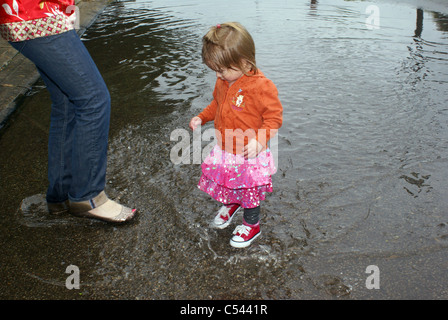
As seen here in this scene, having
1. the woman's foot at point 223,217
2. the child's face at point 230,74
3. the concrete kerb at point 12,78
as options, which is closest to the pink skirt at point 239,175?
the woman's foot at point 223,217

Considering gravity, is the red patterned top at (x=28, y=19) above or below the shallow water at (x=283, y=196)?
above

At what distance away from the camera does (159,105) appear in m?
4.38

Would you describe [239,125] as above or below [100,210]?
above

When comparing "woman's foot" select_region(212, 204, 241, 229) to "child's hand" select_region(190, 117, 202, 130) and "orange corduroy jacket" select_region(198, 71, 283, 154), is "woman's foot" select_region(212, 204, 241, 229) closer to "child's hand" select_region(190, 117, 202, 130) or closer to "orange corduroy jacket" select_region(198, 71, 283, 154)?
"orange corduroy jacket" select_region(198, 71, 283, 154)

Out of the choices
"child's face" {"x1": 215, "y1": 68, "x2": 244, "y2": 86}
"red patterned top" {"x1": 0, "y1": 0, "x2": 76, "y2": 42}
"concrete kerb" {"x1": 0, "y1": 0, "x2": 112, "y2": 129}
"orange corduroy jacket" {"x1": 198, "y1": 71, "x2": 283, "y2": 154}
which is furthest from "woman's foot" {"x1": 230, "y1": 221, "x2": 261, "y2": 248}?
"concrete kerb" {"x1": 0, "y1": 0, "x2": 112, "y2": 129}

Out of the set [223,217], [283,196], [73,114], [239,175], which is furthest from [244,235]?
[73,114]

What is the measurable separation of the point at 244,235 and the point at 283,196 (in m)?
0.58

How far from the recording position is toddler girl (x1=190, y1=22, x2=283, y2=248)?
208 centimetres

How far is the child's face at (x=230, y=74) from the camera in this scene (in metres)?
2.14

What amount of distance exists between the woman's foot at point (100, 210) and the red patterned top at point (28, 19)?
3.36 ft

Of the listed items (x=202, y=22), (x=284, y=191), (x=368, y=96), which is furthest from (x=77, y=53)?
(x=202, y=22)

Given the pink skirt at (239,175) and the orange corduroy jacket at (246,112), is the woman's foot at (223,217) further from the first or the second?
the orange corduroy jacket at (246,112)

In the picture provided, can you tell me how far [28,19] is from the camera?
1.97 meters

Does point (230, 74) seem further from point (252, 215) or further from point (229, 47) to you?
point (252, 215)
